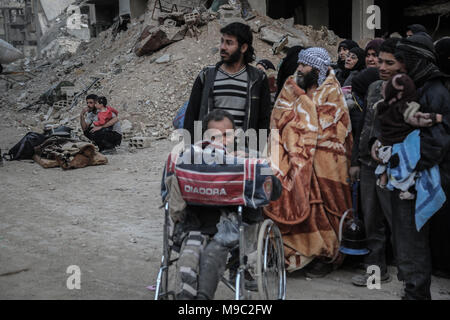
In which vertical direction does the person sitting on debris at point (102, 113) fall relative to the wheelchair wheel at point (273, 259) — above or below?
above

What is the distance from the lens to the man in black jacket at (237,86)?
367cm

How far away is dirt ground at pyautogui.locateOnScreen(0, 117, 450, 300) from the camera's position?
3529mm

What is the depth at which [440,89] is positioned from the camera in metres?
2.93

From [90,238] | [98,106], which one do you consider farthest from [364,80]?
A: [98,106]

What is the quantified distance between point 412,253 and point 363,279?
26.9 inches

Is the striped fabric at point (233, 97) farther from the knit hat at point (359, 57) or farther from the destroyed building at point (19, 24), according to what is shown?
the destroyed building at point (19, 24)

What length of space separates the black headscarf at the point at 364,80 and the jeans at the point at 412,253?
3.96ft

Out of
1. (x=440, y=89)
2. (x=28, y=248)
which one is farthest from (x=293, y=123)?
(x=28, y=248)

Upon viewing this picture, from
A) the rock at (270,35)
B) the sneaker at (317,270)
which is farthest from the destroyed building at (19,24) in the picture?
the sneaker at (317,270)

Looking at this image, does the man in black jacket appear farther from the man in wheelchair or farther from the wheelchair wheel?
the wheelchair wheel

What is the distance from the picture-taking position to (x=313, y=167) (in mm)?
3787

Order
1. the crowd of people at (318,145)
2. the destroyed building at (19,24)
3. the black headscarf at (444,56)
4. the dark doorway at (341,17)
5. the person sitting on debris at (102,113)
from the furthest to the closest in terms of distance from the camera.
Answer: the destroyed building at (19,24) → the dark doorway at (341,17) → the person sitting on debris at (102,113) → the crowd of people at (318,145) → the black headscarf at (444,56)

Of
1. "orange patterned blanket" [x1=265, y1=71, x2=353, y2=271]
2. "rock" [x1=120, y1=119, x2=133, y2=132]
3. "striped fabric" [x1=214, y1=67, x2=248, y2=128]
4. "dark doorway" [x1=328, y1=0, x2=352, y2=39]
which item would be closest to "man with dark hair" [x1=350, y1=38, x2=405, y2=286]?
"orange patterned blanket" [x1=265, y1=71, x2=353, y2=271]

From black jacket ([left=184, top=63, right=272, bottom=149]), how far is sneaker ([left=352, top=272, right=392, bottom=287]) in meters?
1.37
